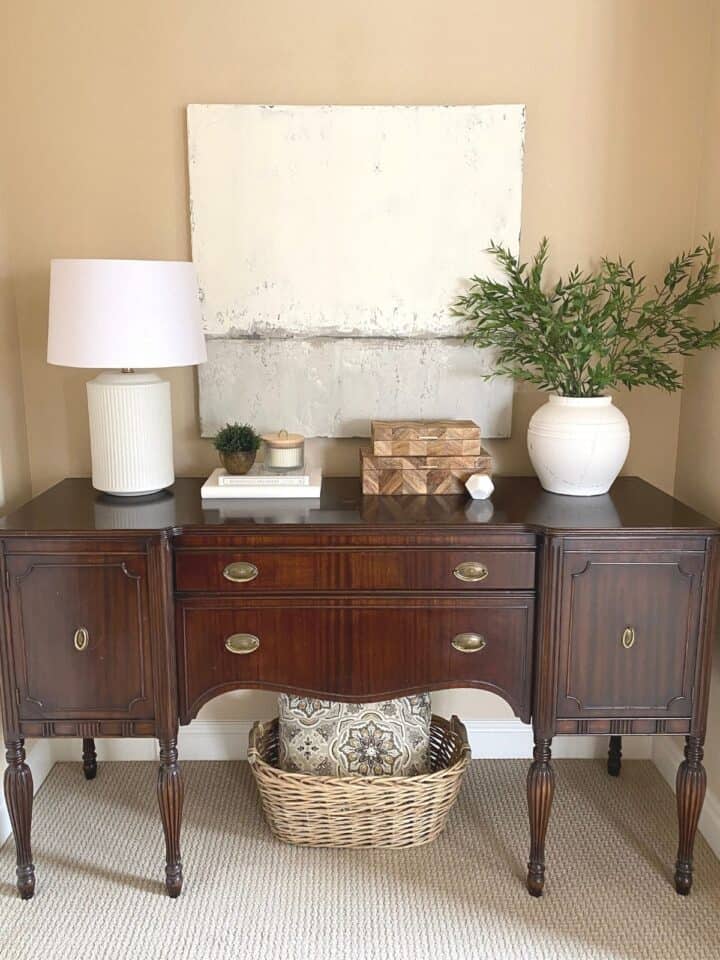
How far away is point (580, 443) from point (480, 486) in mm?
257

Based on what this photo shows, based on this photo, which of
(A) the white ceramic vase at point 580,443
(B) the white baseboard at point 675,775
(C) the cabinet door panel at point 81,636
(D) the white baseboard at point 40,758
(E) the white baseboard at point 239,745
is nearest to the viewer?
(C) the cabinet door panel at point 81,636

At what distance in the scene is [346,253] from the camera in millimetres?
2127

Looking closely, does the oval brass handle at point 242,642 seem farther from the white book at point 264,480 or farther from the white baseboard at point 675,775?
the white baseboard at point 675,775

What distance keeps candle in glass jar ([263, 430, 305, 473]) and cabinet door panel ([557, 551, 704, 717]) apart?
0.72 meters

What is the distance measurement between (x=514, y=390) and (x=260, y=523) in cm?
88

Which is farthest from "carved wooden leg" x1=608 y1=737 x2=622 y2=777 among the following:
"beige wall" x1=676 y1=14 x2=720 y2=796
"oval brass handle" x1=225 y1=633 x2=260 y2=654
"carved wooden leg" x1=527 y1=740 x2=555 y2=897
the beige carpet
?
Answer: "oval brass handle" x1=225 y1=633 x2=260 y2=654

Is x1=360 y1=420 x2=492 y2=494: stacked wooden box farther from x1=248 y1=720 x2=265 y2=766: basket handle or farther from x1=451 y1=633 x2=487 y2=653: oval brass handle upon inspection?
x1=248 y1=720 x2=265 y2=766: basket handle

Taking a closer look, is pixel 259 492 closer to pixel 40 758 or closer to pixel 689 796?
pixel 40 758

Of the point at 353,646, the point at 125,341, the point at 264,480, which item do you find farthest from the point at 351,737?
the point at 125,341

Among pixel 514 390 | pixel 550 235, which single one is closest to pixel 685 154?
pixel 550 235

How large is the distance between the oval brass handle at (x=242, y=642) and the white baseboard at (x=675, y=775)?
124 centimetres

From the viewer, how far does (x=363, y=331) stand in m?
2.16

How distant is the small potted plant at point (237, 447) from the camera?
6.50 feet

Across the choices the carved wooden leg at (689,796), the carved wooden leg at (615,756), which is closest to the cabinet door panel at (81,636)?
the carved wooden leg at (689,796)
